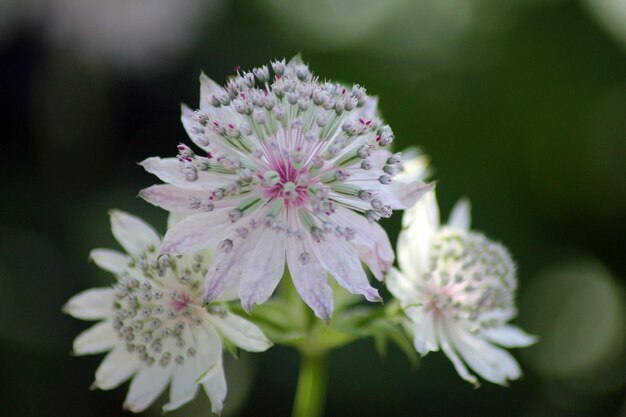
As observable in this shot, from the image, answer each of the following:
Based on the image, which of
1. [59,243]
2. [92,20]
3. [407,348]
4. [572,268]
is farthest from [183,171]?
[92,20]

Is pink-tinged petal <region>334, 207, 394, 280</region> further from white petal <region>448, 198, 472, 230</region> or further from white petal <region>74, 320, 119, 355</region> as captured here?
white petal <region>74, 320, 119, 355</region>

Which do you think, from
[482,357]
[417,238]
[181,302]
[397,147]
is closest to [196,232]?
[181,302]

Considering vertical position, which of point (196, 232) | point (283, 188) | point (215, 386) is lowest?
point (215, 386)

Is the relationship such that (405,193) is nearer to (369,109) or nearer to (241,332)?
(369,109)

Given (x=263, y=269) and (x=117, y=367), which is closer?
(x=263, y=269)

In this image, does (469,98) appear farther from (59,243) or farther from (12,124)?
(12,124)

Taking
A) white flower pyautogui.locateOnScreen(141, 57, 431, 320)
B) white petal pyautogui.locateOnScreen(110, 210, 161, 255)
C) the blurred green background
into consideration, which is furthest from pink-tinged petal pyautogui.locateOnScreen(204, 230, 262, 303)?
the blurred green background

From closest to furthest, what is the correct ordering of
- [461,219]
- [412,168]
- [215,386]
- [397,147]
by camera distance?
[215,386] < [412,168] < [461,219] < [397,147]
